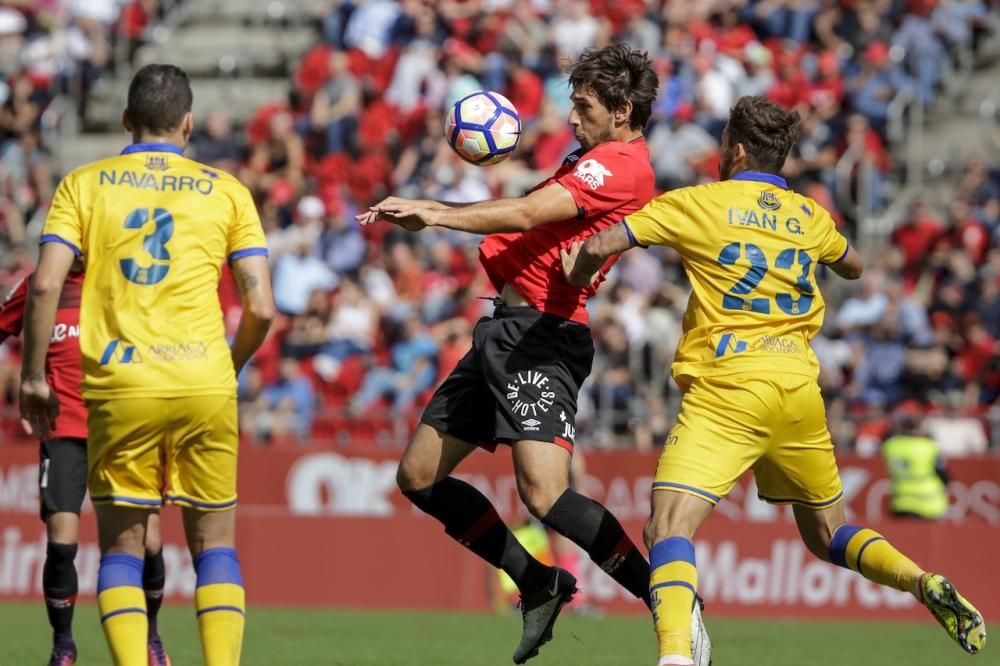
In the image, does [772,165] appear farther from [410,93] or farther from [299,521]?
[410,93]

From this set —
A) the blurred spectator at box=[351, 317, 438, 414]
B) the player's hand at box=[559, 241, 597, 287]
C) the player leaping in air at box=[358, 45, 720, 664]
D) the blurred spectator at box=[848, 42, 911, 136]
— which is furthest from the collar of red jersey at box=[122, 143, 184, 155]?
the blurred spectator at box=[848, 42, 911, 136]

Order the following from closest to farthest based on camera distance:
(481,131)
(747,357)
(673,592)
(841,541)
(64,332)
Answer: (673,592), (747,357), (841,541), (481,131), (64,332)

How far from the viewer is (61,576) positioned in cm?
847

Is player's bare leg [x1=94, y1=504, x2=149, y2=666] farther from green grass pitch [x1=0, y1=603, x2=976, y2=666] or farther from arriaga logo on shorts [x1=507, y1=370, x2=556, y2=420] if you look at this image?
green grass pitch [x1=0, y1=603, x2=976, y2=666]

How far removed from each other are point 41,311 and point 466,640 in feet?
19.2

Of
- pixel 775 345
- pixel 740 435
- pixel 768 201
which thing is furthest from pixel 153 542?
pixel 768 201

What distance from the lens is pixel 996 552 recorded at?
15.3m

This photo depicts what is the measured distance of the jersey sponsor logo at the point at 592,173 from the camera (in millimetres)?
7855

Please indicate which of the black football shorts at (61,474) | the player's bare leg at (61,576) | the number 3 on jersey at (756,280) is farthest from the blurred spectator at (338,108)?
the number 3 on jersey at (756,280)

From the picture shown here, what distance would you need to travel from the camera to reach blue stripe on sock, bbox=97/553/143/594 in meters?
6.77

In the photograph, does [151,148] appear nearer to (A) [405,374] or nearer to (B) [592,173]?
(B) [592,173]

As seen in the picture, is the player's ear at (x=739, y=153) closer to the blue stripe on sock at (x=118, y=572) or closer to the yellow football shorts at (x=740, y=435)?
the yellow football shorts at (x=740, y=435)

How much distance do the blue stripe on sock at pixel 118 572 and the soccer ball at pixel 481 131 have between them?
263 centimetres

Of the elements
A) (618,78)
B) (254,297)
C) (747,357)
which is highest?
(618,78)
